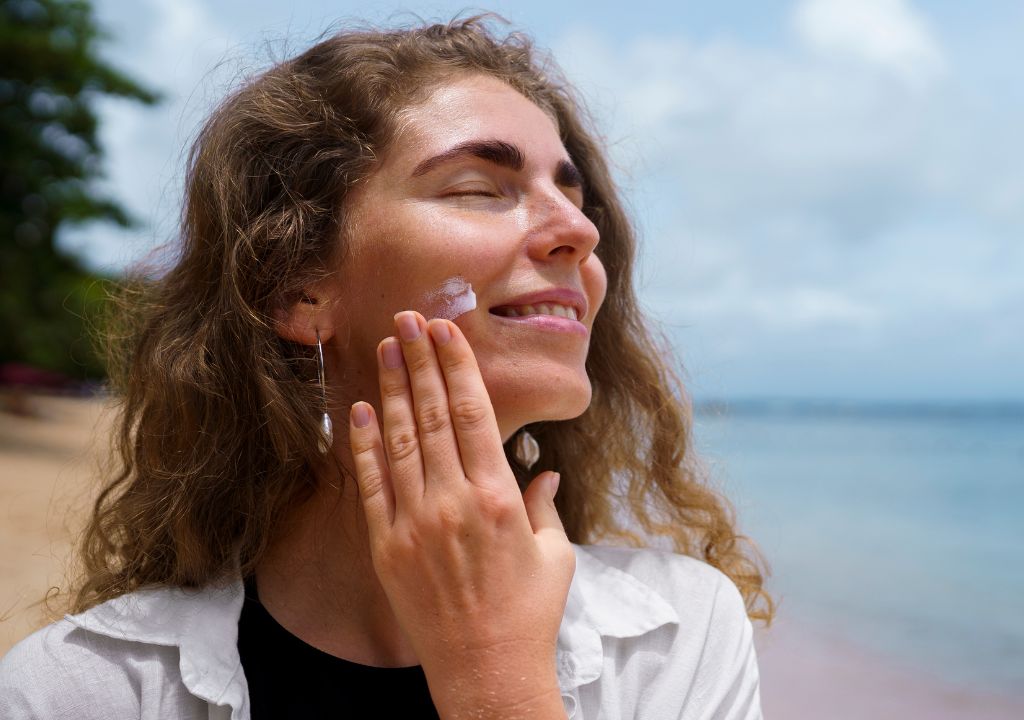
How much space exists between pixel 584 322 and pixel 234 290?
91 cm

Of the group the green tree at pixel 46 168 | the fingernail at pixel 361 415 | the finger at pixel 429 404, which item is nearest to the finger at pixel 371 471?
the fingernail at pixel 361 415

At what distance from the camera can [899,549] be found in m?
12.7

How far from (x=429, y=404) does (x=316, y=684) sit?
769 mm

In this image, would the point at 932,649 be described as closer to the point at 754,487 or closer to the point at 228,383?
the point at 228,383

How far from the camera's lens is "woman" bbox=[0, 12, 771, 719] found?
74.1 inches

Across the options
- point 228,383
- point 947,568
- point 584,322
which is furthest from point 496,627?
point 947,568

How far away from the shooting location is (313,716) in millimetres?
2113

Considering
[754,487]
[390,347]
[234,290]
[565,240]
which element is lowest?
[390,347]

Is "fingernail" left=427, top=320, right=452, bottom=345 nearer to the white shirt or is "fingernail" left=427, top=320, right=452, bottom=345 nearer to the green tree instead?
the white shirt

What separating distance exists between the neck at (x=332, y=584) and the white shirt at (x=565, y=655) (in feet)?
0.43

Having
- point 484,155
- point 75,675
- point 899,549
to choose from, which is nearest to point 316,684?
point 75,675

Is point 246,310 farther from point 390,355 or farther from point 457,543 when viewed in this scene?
point 457,543

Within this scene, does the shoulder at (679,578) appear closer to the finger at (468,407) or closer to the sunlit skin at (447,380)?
the sunlit skin at (447,380)

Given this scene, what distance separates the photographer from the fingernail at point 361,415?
2012 mm
